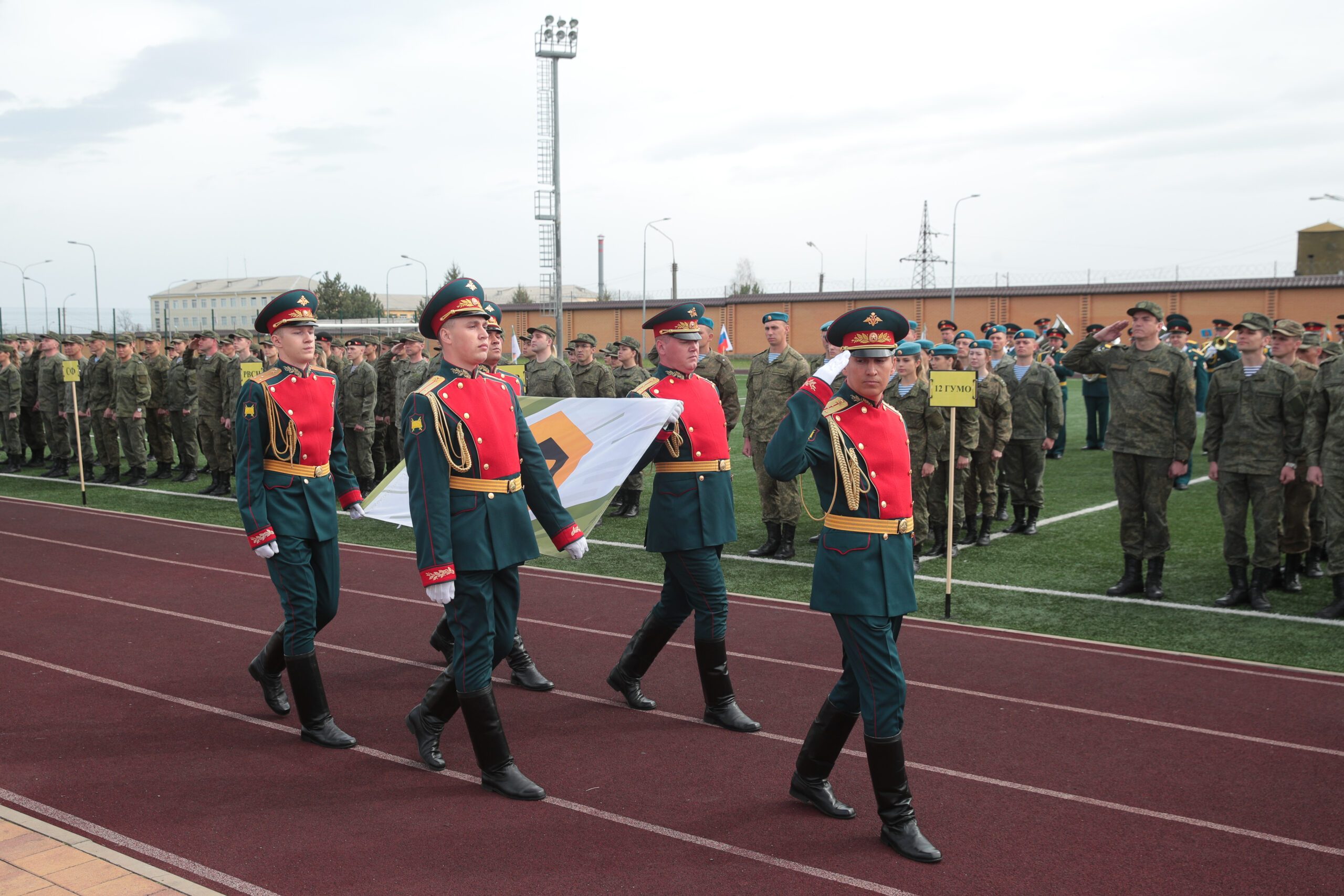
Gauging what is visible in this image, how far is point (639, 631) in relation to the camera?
6133mm

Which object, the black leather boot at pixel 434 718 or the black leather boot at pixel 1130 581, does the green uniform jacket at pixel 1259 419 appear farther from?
the black leather boot at pixel 434 718

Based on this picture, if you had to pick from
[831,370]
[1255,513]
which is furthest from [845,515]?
[1255,513]

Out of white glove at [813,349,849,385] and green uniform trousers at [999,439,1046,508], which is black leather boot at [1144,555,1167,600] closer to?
green uniform trousers at [999,439,1046,508]

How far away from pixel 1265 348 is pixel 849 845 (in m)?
6.56

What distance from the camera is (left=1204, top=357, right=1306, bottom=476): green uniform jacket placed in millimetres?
8336

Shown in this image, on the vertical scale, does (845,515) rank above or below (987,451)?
above

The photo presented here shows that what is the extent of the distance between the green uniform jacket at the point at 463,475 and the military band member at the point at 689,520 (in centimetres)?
92

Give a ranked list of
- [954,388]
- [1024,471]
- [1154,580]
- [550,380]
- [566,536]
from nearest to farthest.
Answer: [566,536]
[954,388]
[1154,580]
[1024,471]
[550,380]

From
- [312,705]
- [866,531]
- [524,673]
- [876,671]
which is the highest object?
[866,531]

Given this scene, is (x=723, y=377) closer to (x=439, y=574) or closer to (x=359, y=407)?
(x=359, y=407)

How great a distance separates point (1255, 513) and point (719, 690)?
5.12 meters

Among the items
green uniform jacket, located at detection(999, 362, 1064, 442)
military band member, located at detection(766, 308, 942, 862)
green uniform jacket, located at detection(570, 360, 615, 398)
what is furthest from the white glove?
green uniform jacket, located at detection(570, 360, 615, 398)

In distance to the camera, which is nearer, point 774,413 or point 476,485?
point 476,485

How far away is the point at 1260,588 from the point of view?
8352 mm
